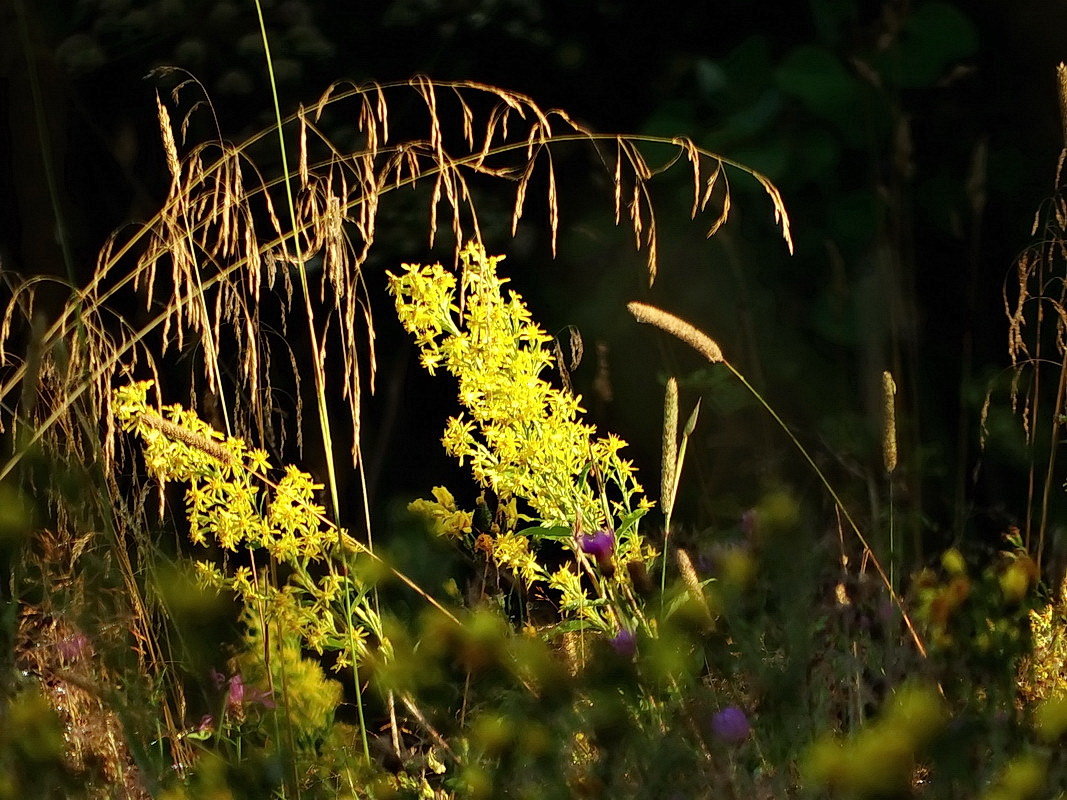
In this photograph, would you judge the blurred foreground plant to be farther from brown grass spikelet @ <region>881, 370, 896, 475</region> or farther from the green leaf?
brown grass spikelet @ <region>881, 370, 896, 475</region>

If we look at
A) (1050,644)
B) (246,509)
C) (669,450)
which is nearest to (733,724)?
(669,450)

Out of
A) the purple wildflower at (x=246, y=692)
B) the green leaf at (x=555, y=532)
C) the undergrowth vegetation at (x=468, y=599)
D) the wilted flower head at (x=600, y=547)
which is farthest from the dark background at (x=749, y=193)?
the purple wildflower at (x=246, y=692)

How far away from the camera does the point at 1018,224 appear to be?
104 inches

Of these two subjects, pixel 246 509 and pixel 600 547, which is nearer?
pixel 600 547

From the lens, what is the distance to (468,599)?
168cm

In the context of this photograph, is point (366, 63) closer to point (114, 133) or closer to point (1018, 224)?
point (114, 133)

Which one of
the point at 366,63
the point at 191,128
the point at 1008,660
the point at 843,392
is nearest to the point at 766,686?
the point at 1008,660

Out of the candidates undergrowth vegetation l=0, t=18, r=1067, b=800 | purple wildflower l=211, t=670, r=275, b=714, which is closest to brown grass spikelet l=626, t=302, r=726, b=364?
undergrowth vegetation l=0, t=18, r=1067, b=800

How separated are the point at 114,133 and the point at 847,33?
61.5 inches

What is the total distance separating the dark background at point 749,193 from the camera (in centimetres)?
255

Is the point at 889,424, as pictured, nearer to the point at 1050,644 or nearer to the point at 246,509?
the point at 1050,644

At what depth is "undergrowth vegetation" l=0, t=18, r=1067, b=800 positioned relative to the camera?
2.72 feet

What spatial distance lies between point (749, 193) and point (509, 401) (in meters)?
1.14

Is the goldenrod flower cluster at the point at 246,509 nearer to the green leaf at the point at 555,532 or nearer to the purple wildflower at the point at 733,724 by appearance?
the green leaf at the point at 555,532
